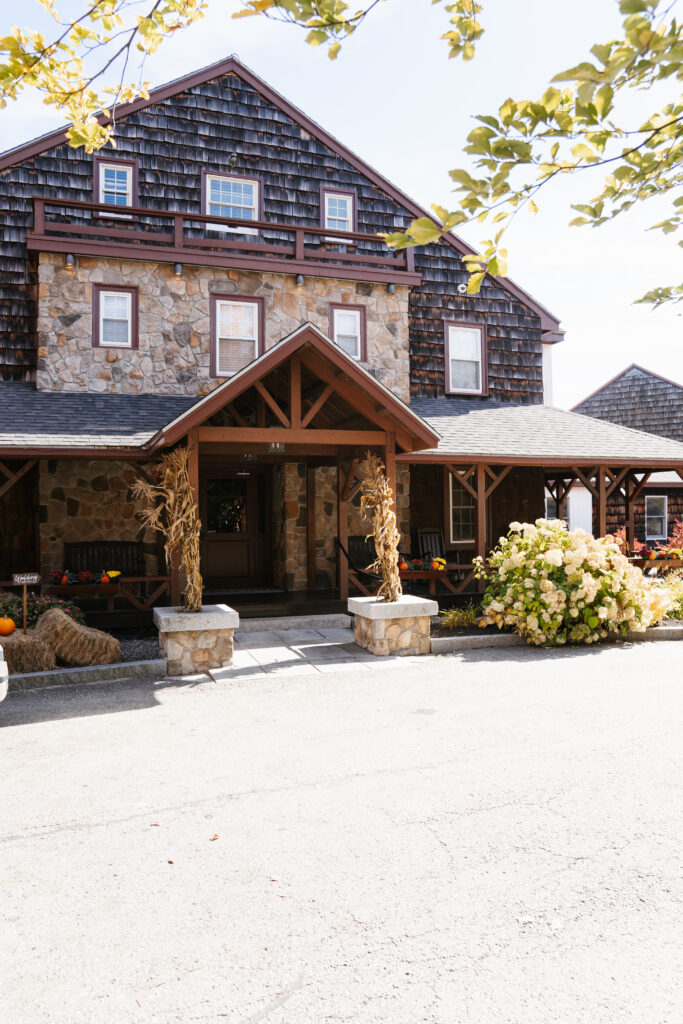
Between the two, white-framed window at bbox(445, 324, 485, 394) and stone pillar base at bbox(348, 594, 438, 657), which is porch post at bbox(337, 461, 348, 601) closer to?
stone pillar base at bbox(348, 594, 438, 657)

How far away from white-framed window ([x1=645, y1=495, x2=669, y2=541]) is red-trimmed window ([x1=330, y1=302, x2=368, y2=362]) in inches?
435

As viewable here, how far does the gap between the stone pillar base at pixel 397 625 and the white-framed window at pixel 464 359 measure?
7.42 meters

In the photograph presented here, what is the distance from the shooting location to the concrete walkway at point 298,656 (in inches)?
313

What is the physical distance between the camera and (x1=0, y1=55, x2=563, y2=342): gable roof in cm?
1227

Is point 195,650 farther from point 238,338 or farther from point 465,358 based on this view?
point 465,358

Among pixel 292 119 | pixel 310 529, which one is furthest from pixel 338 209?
pixel 310 529

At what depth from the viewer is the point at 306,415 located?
352 inches

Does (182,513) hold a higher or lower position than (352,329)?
lower

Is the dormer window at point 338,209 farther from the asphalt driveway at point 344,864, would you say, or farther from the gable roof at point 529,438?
the asphalt driveway at point 344,864

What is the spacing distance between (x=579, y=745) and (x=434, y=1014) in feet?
10.5

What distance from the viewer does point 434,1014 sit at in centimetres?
244

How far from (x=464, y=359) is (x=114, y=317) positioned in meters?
7.30

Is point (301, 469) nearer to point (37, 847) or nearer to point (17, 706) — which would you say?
point (17, 706)

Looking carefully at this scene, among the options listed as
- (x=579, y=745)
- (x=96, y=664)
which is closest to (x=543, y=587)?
(x=579, y=745)
